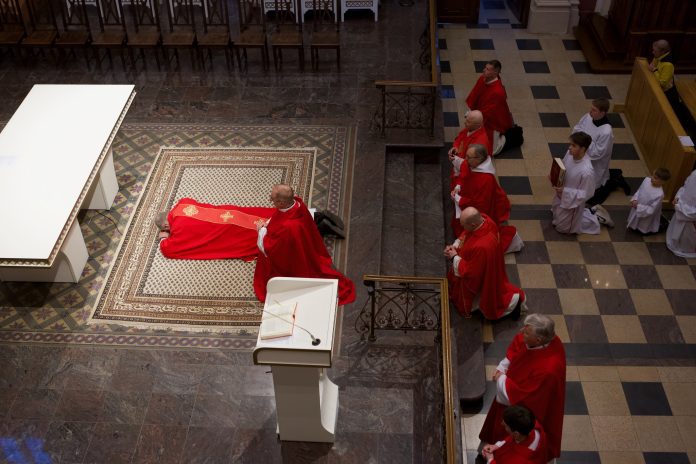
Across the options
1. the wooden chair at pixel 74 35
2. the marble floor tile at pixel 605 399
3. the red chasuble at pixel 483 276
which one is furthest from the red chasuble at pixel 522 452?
the wooden chair at pixel 74 35

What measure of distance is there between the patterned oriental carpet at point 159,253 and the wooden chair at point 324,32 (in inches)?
57.1

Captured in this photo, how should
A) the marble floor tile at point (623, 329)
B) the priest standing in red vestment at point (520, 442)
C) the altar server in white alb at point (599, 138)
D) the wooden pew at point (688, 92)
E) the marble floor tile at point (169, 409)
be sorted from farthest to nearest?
the wooden pew at point (688, 92) < the altar server in white alb at point (599, 138) < the marble floor tile at point (623, 329) < the marble floor tile at point (169, 409) < the priest standing in red vestment at point (520, 442)

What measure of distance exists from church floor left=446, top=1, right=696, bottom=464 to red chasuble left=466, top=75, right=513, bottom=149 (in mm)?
435

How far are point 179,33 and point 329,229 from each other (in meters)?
4.59

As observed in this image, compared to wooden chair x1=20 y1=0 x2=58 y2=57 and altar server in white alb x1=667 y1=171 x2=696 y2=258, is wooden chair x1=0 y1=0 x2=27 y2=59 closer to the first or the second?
wooden chair x1=20 y1=0 x2=58 y2=57

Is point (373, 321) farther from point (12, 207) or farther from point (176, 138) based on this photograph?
point (176, 138)

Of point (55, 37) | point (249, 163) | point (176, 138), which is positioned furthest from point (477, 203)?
point (55, 37)

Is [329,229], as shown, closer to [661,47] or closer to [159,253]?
[159,253]

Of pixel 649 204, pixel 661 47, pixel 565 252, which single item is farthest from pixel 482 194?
pixel 661 47

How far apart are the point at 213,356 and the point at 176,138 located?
3.66 m

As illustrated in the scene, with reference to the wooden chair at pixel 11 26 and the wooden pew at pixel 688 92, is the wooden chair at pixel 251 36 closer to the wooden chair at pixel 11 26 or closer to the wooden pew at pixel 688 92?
the wooden chair at pixel 11 26

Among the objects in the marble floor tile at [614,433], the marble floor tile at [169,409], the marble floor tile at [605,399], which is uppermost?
the marble floor tile at [169,409]

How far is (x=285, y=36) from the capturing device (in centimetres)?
1065

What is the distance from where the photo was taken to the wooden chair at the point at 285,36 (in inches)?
412
